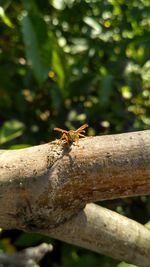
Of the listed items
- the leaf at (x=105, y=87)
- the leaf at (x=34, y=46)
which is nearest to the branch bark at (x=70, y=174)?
the leaf at (x=34, y=46)

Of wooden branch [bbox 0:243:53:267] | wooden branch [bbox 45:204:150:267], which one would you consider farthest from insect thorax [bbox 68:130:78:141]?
wooden branch [bbox 0:243:53:267]

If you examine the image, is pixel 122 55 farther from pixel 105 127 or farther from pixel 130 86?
pixel 105 127

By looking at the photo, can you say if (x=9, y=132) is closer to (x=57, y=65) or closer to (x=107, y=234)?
(x=57, y=65)

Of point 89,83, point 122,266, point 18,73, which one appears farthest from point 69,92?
point 122,266

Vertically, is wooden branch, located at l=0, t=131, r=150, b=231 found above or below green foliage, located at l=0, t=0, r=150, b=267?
below

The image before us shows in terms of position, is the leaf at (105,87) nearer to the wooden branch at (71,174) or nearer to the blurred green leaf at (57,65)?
the blurred green leaf at (57,65)

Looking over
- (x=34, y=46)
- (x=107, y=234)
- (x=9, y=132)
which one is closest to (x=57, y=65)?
(x=34, y=46)

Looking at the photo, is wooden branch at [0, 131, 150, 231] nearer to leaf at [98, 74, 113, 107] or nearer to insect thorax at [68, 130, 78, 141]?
insect thorax at [68, 130, 78, 141]

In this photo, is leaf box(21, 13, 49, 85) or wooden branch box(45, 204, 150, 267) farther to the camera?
leaf box(21, 13, 49, 85)
